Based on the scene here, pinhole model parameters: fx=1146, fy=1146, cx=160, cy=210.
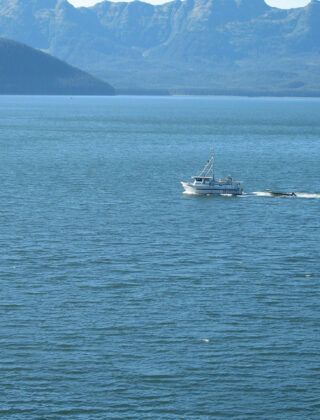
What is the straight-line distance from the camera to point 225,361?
2057 inches

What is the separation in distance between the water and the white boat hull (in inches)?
74.1

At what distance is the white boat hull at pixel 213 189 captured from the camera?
112 metres

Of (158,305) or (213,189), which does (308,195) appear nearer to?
(213,189)

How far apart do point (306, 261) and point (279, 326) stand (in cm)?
1655

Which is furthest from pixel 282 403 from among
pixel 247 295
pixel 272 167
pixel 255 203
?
pixel 272 167

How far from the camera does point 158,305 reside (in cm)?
6125

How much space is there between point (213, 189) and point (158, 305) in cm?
5208

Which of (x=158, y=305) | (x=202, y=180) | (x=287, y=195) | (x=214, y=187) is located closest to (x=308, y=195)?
(x=287, y=195)

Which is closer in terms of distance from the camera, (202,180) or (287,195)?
(287,195)

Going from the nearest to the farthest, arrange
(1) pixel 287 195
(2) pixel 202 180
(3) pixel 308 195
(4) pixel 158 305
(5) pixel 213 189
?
(4) pixel 158 305, (1) pixel 287 195, (3) pixel 308 195, (5) pixel 213 189, (2) pixel 202 180

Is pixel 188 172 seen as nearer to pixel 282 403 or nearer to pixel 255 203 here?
pixel 255 203

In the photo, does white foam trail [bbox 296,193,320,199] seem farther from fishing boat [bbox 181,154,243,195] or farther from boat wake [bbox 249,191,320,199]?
fishing boat [bbox 181,154,243,195]

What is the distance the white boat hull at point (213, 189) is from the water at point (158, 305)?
1.88m

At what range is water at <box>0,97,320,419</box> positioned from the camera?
4841 centimetres
